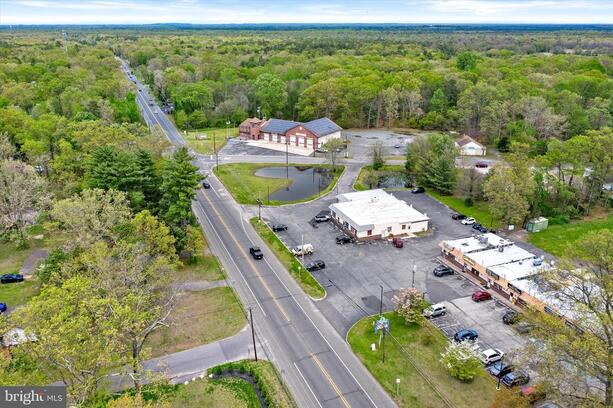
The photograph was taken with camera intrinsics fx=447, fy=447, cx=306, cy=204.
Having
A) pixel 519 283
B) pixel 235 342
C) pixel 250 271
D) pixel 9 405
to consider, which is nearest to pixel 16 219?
pixel 250 271

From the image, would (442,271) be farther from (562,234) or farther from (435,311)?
(562,234)

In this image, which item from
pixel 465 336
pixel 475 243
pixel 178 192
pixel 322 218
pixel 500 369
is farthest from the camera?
pixel 322 218

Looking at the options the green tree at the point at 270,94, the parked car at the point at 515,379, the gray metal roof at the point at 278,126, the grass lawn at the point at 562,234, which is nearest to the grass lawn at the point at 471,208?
the grass lawn at the point at 562,234

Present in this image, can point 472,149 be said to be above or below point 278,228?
above

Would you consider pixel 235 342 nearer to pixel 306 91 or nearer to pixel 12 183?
pixel 12 183

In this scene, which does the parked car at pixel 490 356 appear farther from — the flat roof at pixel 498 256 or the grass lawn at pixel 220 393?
the grass lawn at pixel 220 393

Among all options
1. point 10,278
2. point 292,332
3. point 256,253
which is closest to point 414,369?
point 292,332

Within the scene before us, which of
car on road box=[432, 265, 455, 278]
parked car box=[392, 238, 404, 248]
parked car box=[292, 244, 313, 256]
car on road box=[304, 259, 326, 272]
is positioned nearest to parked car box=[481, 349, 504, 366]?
car on road box=[432, 265, 455, 278]
